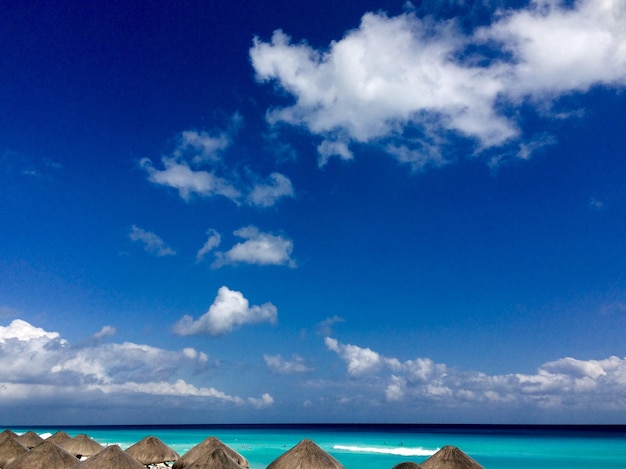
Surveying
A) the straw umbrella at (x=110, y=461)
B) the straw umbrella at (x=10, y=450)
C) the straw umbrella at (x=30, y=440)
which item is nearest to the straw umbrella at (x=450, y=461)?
the straw umbrella at (x=110, y=461)

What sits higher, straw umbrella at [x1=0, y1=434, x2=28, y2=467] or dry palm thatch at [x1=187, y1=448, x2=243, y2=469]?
dry palm thatch at [x1=187, y1=448, x2=243, y2=469]

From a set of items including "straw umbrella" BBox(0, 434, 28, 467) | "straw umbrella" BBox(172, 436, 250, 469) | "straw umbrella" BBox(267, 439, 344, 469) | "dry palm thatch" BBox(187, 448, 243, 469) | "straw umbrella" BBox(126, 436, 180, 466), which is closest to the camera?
"dry palm thatch" BBox(187, 448, 243, 469)

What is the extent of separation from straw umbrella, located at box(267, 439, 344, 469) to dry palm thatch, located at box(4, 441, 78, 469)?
21.4 feet

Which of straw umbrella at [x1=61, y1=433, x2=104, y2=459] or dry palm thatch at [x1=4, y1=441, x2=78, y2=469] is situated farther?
straw umbrella at [x1=61, y1=433, x2=104, y2=459]

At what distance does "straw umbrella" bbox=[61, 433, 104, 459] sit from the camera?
22234 mm

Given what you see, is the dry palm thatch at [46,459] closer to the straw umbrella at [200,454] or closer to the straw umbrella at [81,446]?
the straw umbrella at [200,454]

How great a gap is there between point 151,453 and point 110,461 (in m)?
7.16

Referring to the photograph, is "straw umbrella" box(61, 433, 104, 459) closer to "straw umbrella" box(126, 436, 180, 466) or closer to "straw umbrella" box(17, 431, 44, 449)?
"straw umbrella" box(17, 431, 44, 449)

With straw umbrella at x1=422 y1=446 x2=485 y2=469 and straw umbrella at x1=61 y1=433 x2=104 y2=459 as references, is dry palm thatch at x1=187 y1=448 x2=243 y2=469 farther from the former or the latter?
straw umbrella at x1=61 y1=433 x2=104 y2=459

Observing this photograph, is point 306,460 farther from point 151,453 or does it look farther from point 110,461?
point 151,453

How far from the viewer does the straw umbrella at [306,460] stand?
1468cm

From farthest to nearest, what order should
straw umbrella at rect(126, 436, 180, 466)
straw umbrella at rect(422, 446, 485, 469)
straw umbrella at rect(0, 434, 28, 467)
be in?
1. straw umbrella at rect(126, 436, 180, 466)
2. straw umbrella at rect(0, 434, 28, 467)
3. straw umbrella at rect(422, 446, 485, 469)

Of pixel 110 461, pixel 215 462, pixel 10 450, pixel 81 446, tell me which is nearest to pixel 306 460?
pixel 215 462

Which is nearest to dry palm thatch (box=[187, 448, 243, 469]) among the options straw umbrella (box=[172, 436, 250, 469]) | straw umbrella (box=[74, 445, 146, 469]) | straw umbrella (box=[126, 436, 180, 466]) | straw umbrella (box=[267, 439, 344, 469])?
straw umbrella (box=[74, 445, 146, 469])
